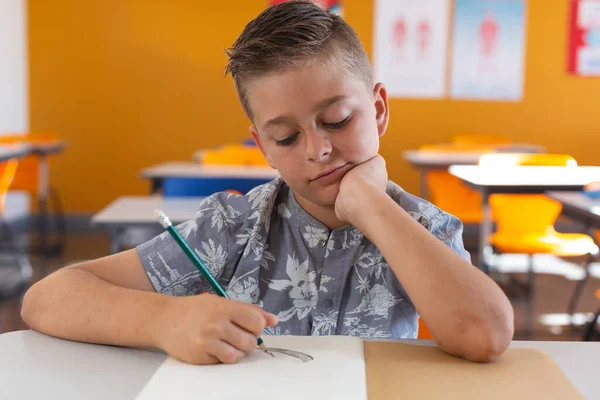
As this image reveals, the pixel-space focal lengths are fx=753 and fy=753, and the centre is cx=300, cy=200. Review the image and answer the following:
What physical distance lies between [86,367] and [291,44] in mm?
510

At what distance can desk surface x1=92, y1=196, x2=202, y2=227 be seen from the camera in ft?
8.02

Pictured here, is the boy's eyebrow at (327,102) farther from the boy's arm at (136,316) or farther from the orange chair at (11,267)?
the orange chair at (11,267)

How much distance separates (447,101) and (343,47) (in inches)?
227

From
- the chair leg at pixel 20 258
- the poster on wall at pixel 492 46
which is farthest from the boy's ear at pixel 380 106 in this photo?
the poster on wall at pixel 492 46

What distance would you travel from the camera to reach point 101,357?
0.84m

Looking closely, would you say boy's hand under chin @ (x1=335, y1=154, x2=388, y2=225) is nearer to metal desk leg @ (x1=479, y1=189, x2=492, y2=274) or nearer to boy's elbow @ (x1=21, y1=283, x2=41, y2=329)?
boy's elbow @ (x1=21, y1=283, x2=41, y2=329)

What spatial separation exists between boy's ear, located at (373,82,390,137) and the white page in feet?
1.47

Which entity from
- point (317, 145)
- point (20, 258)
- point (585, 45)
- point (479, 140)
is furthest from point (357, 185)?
point (585, 45)

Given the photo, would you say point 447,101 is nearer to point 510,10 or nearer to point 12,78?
point 510,10

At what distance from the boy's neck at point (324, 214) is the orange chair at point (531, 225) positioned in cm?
257

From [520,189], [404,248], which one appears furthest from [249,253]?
[520,189]

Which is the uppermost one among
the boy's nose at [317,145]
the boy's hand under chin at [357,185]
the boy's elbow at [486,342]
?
the boy's nose at [317,145]

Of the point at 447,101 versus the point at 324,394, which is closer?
the point at 324,394

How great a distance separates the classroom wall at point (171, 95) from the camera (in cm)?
661
